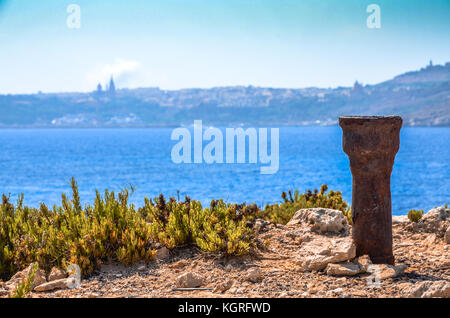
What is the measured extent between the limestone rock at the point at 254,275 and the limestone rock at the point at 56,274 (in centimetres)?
211

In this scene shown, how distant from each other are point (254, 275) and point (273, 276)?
273 mm

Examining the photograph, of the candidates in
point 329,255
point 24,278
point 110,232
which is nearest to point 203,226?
point 110,232

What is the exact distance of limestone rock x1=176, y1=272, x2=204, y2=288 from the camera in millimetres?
5180

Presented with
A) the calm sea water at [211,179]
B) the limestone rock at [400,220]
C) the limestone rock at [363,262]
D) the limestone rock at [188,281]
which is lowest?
the calm sea water at [211,179]

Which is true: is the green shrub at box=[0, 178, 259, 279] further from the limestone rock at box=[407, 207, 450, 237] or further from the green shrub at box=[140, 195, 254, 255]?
the limestone rock at box=[407, 207, 450, 237]

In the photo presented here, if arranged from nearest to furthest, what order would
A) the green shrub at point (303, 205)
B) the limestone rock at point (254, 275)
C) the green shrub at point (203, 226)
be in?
the limestone rock at point (254, 275)
the green shrub at point (203, 226)
the green shrub at point (303, 205)

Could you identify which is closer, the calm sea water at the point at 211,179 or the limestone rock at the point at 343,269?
the limestone rock at the point at 343,269

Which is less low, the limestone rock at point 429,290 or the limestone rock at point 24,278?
the limestone rock at point 429,290

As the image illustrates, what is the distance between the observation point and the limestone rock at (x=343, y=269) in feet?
17.7

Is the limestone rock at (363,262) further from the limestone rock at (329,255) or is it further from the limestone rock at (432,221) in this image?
the limestone rock at (432,221)

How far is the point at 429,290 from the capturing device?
455 centimetres

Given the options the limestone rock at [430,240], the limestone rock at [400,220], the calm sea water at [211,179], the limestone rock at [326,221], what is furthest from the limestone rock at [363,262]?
the calm sea water at [211,179]
